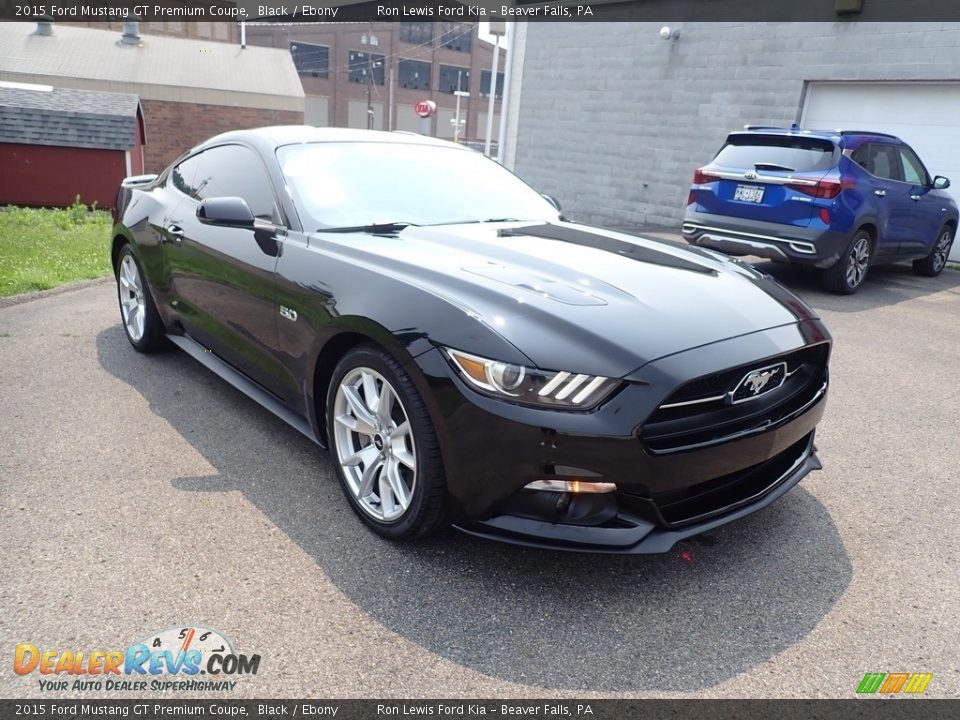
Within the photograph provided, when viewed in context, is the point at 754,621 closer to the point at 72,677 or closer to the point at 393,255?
the point at 393,255

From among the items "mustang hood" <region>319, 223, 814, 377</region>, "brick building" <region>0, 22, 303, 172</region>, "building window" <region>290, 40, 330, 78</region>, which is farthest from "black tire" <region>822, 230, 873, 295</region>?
"building window" <region>290, 40, 330, 78</region>

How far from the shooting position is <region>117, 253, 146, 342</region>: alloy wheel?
4984 millimetres

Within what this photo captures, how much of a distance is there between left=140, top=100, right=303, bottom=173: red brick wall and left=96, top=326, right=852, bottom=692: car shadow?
35758 mm

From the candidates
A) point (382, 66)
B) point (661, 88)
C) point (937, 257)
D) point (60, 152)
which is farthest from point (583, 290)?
point (382, 66)

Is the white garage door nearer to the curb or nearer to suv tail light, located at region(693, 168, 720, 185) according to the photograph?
A: suv tail light, located at region(693, 168, 720, 185)

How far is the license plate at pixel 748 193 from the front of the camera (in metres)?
7.58

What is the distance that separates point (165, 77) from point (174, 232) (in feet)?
120

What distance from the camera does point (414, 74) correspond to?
65.8 meters

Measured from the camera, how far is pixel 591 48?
15375mm

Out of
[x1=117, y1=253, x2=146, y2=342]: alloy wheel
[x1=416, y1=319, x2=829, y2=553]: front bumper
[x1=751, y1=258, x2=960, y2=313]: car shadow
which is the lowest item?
[x1=751, y1=258, x2=960, y2=313]: car shadow

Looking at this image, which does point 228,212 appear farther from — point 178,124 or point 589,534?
point 178,124

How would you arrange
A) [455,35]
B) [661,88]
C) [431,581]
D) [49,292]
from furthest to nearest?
[455,35] → [661,88] → [49,292] → [431,581]

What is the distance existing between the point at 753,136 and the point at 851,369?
3416 mm

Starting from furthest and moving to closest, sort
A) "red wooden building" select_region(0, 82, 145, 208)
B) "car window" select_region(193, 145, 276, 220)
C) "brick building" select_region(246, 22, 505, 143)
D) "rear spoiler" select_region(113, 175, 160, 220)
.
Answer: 1. "brick building" select_region(246, 22, 505, 143)
2. "red wooden building" select_region(0, 82, 145, 208)
3. "rear spoiler" select_region(113, 175, 160, 220)
4. "car window" select_region(193, 145, 276, 220)
